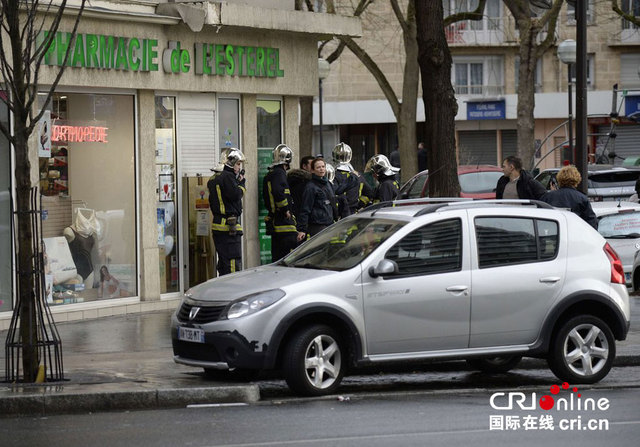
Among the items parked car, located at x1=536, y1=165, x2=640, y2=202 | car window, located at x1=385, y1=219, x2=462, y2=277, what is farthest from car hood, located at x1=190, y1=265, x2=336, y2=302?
parked car, located at x1=536, y1=165, x2=640, y2=202

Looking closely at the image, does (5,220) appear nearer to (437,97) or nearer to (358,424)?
(437,97)

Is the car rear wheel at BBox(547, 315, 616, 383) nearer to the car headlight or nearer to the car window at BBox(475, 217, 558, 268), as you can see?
the car window at BBox(475, 217, 558, 268)

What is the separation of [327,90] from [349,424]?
157 ft

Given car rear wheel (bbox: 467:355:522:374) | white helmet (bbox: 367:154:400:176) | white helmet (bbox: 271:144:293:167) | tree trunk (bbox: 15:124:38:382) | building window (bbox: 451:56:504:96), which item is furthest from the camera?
building window (bbox: 451:56:504:96)

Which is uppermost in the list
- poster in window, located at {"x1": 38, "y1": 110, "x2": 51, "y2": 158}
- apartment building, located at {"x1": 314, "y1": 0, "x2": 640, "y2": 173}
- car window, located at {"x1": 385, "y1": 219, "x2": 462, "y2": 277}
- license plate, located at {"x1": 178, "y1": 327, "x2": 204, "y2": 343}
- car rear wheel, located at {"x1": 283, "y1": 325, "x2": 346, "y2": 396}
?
apartment building, located at {"x1": 314, "y1": 0, "x2": 640, "y2": 173}

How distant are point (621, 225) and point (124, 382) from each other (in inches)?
505

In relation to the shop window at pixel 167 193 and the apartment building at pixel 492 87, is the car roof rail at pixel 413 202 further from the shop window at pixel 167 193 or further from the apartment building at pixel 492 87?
the apartment building at pixel 492 87

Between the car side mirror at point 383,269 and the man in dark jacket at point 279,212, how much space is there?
666 cm

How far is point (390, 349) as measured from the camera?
10.7 metres

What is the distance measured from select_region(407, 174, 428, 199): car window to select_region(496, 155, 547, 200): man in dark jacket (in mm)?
13182

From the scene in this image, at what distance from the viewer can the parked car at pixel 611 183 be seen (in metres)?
29.4

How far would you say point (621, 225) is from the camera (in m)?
21.7

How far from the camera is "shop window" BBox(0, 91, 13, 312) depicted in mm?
15250

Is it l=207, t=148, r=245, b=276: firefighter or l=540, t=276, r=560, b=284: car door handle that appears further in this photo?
l=207, t=148, r=245, b=276: firefighter
